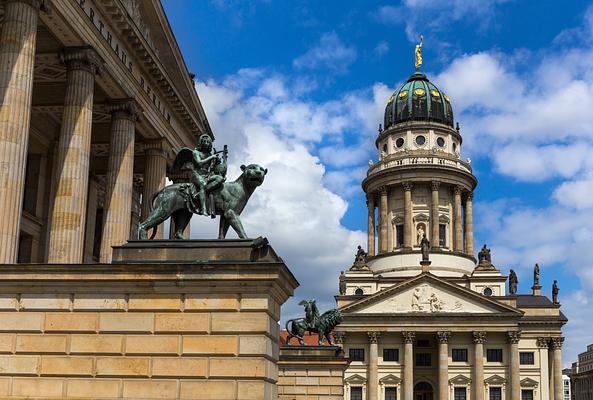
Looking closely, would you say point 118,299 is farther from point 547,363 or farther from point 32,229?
point 547,363

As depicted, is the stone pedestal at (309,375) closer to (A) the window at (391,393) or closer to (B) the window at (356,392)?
(B) the window at (356,392)

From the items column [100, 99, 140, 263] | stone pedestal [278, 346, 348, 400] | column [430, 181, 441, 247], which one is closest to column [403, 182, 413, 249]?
column [430, 181, 441, 247]

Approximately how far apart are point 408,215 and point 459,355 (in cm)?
2027

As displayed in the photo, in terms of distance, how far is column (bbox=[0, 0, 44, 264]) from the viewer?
23.1m

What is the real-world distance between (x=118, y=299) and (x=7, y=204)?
30.1 ft

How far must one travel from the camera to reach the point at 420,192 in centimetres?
10819

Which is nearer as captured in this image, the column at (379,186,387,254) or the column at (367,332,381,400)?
the column at (367,332,381,400)

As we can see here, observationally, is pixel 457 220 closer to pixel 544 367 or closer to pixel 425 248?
pixel 425 248

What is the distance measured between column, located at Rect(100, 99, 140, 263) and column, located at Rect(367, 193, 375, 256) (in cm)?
7736

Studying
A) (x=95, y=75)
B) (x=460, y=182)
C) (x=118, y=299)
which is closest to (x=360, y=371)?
(x=460, y=182)

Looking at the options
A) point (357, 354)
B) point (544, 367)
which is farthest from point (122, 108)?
point (544, 367)

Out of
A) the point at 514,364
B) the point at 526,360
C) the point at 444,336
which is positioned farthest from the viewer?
the point at 526,360

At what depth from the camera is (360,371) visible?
313ft

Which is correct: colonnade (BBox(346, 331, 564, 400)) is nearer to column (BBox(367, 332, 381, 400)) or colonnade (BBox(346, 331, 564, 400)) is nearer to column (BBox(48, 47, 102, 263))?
column (BBox(367, 332, 381, 400))
